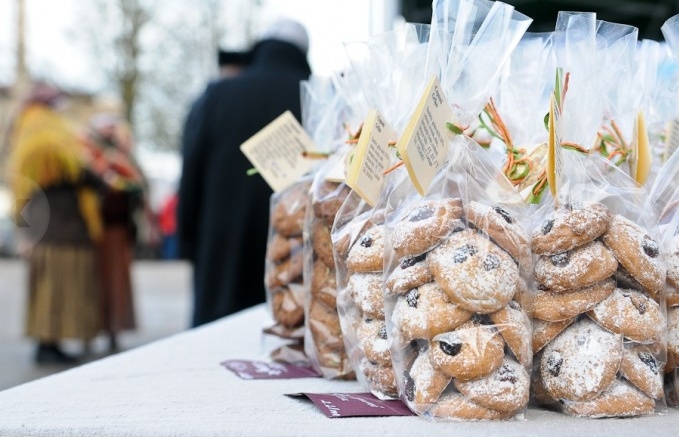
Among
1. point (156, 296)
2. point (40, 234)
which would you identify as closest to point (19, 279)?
point (156, 296)

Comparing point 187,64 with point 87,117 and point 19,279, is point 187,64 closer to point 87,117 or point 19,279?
point 19,279

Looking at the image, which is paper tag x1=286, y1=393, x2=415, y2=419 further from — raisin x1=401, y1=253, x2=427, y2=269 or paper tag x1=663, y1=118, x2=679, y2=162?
paper tag x1=663, y1=118, x2=679, y2=162

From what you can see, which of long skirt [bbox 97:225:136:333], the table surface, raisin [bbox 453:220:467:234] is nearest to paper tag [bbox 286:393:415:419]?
the table surface

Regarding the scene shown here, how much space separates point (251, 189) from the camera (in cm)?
315

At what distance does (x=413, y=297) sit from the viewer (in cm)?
111

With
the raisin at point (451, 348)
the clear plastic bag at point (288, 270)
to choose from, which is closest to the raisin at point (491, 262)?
the raisin at point (451, 348)

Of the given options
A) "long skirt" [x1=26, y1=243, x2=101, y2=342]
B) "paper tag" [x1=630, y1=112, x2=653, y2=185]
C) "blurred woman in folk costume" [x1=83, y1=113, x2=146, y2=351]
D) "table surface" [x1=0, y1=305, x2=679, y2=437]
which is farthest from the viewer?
"blurred woman in folk costume" [x1=83, y1=113, x2=146, y2=351]

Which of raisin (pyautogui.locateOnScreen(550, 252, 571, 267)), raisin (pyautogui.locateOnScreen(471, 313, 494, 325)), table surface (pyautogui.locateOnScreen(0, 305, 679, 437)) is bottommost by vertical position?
table surface (pyautogui.locateOnScreen(0, 305, 679, 437))

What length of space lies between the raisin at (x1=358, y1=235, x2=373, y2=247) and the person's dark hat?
2.96 metres

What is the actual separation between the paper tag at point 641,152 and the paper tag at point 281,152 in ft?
1.98

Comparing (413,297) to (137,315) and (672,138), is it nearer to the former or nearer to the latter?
(672,138)

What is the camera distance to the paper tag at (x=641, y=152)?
133 centimetres

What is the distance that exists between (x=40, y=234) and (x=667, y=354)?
4.79m

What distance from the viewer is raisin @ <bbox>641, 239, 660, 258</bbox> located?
1.11 m
